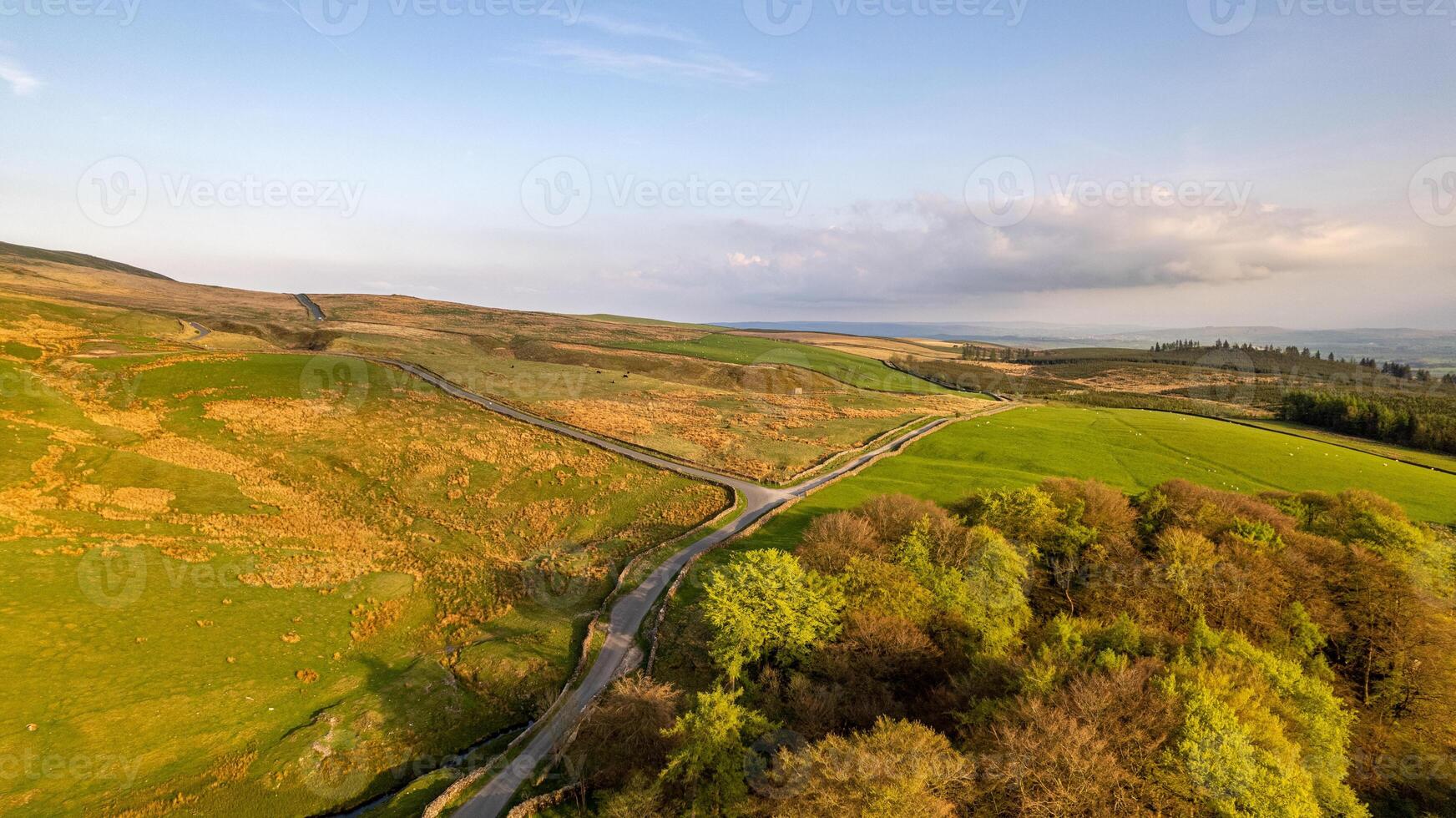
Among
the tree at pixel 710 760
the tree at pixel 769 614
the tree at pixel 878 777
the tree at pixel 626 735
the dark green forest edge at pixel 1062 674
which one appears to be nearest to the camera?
the tree at pixel 878 777

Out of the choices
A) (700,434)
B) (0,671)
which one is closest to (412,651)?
(0,671)

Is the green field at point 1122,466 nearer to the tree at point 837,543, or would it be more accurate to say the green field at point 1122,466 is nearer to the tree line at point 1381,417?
the tree at point 837,543

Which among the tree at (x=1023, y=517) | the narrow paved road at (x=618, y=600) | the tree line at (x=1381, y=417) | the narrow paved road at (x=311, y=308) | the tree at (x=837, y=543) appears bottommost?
the narrow paved road at (x=618, y=600)

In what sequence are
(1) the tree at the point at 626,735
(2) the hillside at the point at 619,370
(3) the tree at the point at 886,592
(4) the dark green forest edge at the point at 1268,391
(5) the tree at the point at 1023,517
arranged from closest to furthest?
(1) the tree at the point at 626,735 → (3) the tree at the point at 886,592 → (5) the tree at the point at 1023,517 → (2) the hillside at the point at 619,370 → (4) the dark green forest edge at the point at 1268,391

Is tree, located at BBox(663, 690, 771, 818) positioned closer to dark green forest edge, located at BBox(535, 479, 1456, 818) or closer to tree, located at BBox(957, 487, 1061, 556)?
dark green forest edge, located at BBox(535, 479, 1456, 818)

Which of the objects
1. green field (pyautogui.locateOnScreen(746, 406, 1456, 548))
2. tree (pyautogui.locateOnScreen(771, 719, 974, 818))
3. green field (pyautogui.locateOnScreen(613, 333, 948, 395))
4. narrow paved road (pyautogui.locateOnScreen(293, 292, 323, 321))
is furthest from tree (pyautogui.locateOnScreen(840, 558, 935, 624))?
narrow paved road (pyautogui.locateOnScreen(293, 292, 323, 321))

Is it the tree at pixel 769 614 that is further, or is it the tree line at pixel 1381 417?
the tree line at pixel 1381 417

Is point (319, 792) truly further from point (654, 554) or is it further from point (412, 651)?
point (654, 554)

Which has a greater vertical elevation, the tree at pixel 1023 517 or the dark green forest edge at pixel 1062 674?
the tree at pixel 1023 517

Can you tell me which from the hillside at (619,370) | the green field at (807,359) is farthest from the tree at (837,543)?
the green field at (807,359)
